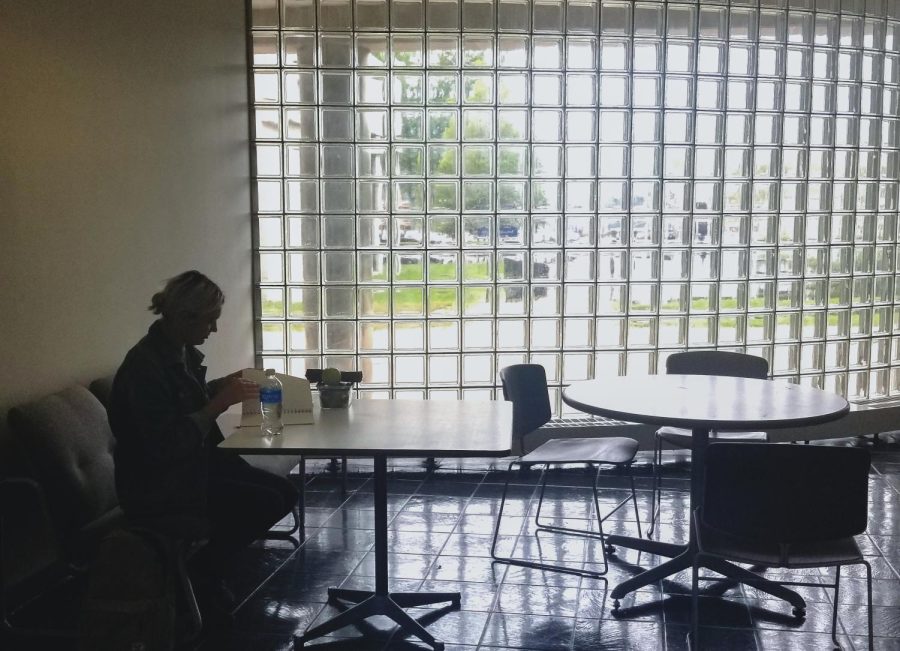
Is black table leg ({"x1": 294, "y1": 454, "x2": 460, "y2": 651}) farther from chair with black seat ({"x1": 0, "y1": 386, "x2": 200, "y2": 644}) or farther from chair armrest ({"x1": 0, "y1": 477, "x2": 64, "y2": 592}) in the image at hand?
chair armrest ({"x1": 0, "y1": 477, "x2": 64, "y2": 592})

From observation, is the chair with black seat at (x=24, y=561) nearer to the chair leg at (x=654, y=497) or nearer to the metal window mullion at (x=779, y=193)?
the chair leg at (x=654, y=497)

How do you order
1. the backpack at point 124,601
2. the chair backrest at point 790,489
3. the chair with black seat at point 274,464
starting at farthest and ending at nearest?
the chair with black seat at point 274,464 → the chair backrest at point 790,489 → the backpack at point 124,601

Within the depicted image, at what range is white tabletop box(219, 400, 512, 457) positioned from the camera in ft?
9.71

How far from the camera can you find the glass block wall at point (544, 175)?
17.8ft

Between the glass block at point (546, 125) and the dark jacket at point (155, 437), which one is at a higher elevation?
the glass block at point (546, 125)

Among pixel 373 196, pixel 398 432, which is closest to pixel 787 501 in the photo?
pixel 398 432

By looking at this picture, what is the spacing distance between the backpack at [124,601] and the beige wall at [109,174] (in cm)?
94

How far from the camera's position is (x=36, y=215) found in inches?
138

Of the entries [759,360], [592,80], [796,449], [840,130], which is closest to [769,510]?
[796,449]

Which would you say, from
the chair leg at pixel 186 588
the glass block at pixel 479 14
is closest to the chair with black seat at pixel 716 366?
the glass block at pixel 479 14

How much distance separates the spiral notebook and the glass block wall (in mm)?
2095

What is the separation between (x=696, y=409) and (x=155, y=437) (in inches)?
78.5

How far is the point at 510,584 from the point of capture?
3.86m

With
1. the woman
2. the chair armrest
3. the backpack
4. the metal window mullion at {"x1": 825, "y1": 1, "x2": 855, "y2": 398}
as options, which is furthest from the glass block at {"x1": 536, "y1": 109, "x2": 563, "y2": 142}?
the backpack
